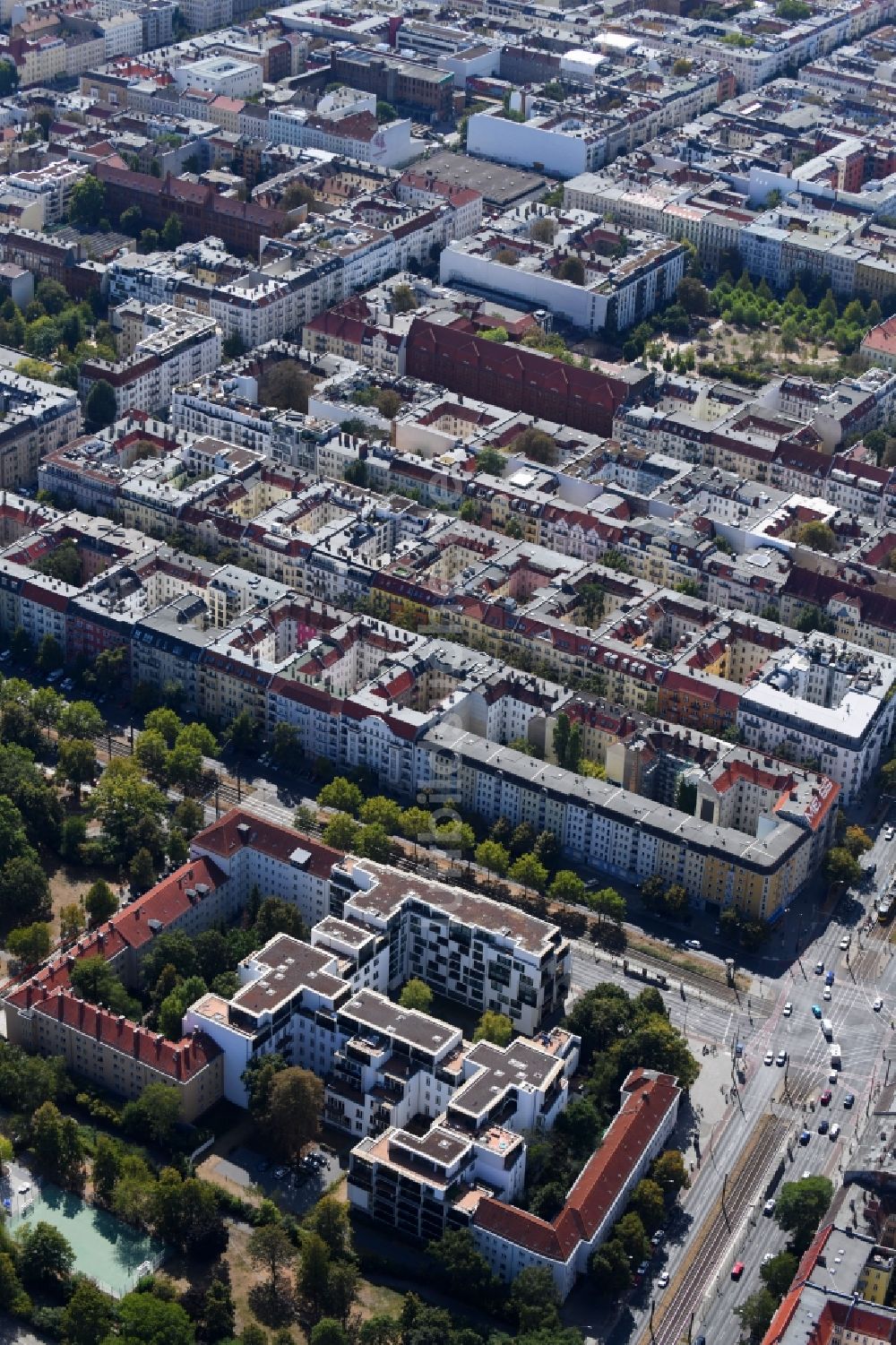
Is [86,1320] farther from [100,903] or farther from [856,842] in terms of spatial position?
[856,842]

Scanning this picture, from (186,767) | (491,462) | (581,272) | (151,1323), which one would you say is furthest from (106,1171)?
(581,272)

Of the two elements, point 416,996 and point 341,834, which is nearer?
point 416,996

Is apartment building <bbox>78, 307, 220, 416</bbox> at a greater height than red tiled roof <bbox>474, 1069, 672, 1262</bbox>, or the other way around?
apartment building <bbox>78, 307, 220, 416</bbox>

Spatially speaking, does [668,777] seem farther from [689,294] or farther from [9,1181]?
[689,294]

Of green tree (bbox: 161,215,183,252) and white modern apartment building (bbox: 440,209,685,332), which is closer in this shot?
white modern apartment building (bbox: 440,209,685,332)

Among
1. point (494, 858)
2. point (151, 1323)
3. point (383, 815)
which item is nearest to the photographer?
point (151, 1323)

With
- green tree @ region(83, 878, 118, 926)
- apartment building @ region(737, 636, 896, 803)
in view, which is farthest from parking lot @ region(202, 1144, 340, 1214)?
apartment building @ region(737, 636, 896, 803)

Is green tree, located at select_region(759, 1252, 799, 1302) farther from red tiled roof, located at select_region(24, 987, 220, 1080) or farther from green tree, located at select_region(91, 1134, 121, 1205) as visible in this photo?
green tree, located at select_region(91, 1134, 121, 1205)
